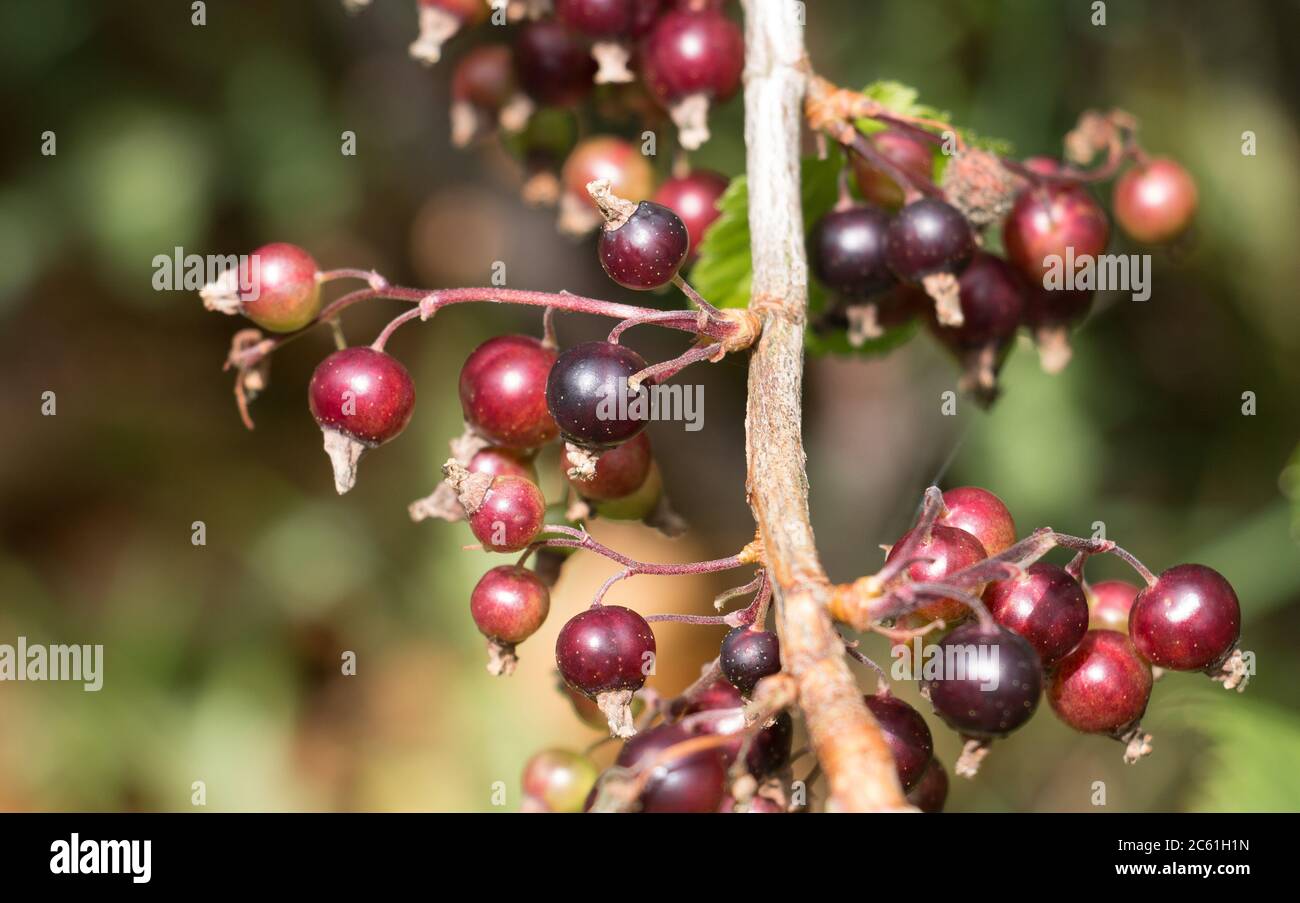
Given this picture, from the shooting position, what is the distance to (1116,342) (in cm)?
315

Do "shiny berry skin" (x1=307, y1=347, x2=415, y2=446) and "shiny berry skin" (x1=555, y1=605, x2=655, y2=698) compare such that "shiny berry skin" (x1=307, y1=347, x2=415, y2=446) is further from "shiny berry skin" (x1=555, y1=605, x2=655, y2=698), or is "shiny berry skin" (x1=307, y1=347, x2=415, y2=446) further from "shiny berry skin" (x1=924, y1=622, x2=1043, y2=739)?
"shiny berry skin" (x1=924, y1=622, x2=1043, y2=739)

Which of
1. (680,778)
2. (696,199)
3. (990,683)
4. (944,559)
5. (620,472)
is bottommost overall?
(680,778)

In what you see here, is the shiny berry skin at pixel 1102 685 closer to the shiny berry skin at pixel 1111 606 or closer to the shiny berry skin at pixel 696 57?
the shiny berry skin at pixel 1111 606

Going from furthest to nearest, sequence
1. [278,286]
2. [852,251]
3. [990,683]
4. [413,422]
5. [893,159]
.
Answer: [413,422] < [893,159] < [852,251] < [278,286] < [990,683]

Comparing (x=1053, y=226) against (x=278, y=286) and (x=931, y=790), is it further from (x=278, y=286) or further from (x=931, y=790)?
(x=278, y=286)

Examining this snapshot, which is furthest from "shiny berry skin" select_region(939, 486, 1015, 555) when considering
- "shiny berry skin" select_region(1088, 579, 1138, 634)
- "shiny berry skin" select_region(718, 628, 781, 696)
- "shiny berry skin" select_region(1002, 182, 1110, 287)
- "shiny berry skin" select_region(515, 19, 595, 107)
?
"shiny berry skin" select_region(515, 19, 595, 107)

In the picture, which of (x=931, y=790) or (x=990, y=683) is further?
(x=931, y=790)

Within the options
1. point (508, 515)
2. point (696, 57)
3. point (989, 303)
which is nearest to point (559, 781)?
point (508, 515)

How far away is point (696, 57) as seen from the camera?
189 centimetres

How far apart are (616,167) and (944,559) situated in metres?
1.15
